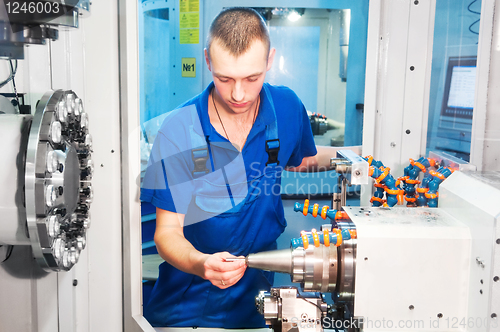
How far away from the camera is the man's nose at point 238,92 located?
204 cm

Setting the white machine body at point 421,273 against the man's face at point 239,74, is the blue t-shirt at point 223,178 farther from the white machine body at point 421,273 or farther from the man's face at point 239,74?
the white machine body at point 421,273

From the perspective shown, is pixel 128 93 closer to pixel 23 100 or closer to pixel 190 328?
pixel 23 100

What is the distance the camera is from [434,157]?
6.86ft

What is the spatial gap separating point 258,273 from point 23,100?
1348 mm

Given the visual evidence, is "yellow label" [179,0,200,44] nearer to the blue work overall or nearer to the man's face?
the man's face

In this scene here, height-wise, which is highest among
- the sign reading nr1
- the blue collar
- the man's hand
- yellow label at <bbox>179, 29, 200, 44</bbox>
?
yellow label at <bbox>179, 29, 200, 44</bbox>

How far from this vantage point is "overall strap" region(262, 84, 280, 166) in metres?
2.11

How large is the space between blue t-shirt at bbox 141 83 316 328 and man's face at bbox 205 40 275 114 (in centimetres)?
6

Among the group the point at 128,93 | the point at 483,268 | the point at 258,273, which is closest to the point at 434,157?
the point at 483,268

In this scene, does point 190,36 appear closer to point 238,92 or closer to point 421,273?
Answer: point 238,92

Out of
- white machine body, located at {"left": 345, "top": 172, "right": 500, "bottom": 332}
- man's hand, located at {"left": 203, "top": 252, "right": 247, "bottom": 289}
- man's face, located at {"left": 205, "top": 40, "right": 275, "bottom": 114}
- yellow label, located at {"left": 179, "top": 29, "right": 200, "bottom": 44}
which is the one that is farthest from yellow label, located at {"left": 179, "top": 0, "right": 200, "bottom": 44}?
white machine body, located at {"left": 345, "top": 172, "right": 500, "bottom": 332}

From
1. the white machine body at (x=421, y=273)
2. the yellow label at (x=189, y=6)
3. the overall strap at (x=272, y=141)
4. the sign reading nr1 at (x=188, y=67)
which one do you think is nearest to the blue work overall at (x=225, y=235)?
A: the overall strap at (x=272, y=141)

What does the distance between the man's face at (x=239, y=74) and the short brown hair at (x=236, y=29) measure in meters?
0.02

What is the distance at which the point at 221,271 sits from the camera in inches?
81.3
